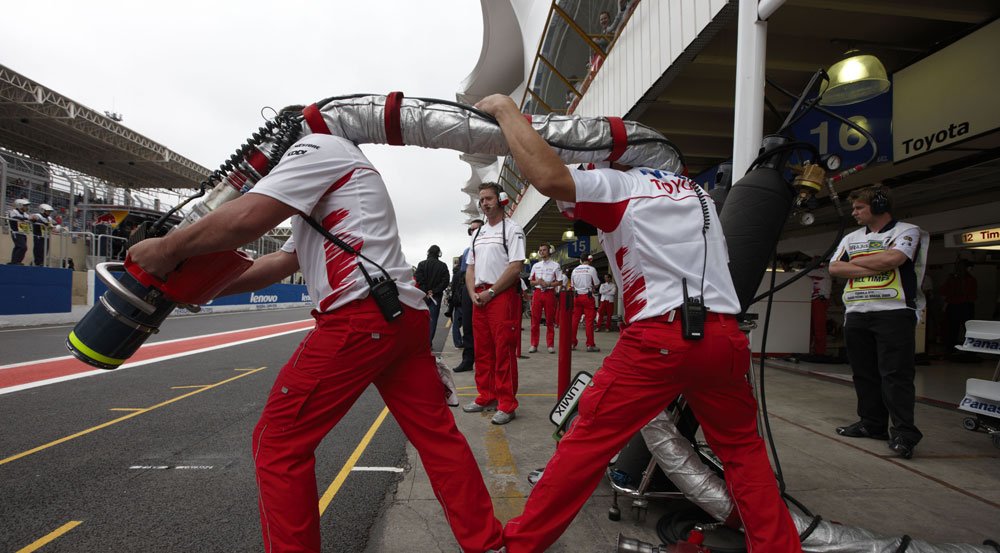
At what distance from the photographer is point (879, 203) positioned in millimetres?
3391

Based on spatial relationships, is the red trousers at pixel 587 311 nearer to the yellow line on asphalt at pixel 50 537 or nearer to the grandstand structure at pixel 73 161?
the yellow line on asphalt at pixel 50 537

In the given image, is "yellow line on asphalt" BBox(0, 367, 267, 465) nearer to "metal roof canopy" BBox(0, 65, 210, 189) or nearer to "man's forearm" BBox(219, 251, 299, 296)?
"man's forearm" BBox(219, 251, 299, 296)

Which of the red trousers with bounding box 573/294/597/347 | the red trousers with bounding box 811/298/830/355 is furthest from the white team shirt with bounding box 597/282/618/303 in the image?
the red trousers with bounding box 811/298/830/355

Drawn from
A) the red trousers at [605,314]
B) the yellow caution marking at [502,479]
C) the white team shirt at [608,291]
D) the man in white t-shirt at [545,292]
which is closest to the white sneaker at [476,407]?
the yellow caution marking at [502,479]

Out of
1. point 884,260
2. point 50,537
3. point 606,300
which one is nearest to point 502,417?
point 50,537

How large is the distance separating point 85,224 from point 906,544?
32.6 meters

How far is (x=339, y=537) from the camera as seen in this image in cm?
201

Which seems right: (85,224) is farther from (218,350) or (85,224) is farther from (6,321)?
(218,350)

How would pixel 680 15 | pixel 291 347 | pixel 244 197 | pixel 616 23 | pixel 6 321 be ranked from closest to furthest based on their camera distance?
1. pixel 244 197
2. pixel 680 15
3. pixel 616 23
4. pixel 291 347
5. pixel 6 321

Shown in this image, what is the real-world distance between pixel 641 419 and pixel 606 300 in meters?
12.8

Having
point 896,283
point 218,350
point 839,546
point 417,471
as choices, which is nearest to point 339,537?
point 417,471

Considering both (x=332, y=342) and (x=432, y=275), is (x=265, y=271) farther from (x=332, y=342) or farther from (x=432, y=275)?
(x=432, y=275)

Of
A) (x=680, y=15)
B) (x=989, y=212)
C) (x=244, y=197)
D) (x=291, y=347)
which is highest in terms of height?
(x=680, y=15)

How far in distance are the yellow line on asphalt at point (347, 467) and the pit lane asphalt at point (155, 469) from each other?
0.03 m
